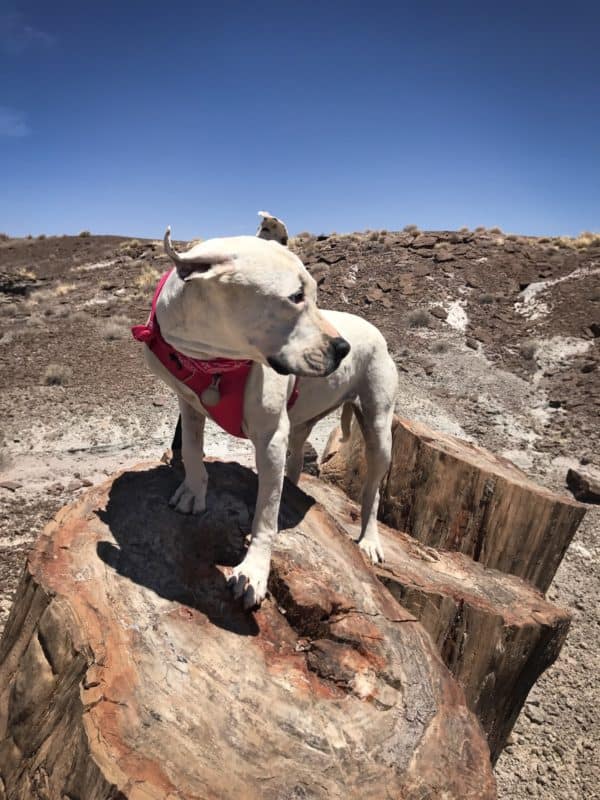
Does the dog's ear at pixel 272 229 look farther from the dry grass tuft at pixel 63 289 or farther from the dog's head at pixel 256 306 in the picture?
the dry grass tuft at pixel 63 289

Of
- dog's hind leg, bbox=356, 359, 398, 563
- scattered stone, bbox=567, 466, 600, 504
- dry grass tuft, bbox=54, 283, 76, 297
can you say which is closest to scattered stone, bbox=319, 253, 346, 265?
dry grass tuft, bbox=54, 283, 76, 297

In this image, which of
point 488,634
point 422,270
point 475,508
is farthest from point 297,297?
point 422,270

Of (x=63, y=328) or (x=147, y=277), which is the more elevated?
(x=147, y=277)

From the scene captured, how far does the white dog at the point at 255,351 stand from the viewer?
2072 mm

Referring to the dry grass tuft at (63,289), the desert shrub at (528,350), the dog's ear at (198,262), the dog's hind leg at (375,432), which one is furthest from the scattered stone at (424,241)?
the dog's ear at (198,262)

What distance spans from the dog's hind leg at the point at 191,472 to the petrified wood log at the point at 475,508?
2.49 m

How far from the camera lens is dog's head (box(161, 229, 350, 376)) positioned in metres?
2.04

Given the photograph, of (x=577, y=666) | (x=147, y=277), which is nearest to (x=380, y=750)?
(x=577, y=666)

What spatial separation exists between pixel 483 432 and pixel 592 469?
1732mm

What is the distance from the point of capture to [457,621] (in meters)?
3.27

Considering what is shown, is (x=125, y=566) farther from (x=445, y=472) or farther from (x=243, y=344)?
(x=445, y=472)

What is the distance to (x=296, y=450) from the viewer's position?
163 inches

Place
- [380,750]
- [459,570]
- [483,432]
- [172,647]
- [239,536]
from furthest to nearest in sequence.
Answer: [483,432] → [459,570] → [239,536] → [172,647] → [380,750]

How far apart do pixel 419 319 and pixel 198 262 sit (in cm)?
1254
